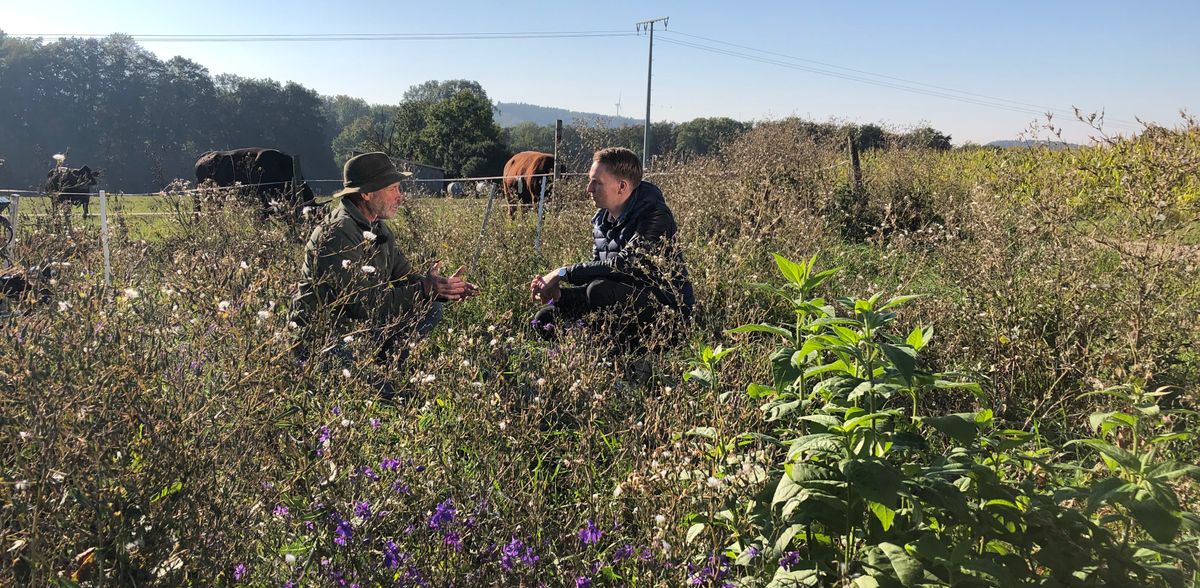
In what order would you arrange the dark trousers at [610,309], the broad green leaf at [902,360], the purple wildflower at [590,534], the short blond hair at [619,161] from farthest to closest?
the short blond hair at [619,161], the dark trousers at [610,309], the purple wildflower at [590,534], the broad green leaf at [902,360]

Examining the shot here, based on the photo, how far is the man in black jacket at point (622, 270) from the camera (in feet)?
12.2

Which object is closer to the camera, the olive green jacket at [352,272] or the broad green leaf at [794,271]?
the broad green leaf at [794,271]

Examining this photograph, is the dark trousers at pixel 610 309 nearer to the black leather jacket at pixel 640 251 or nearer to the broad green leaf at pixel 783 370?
the black leather jacket at pixel 640 251

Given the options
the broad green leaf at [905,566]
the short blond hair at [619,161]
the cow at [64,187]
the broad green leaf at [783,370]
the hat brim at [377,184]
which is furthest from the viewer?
the cow at [64,187]

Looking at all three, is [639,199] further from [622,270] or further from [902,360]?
[902,360]

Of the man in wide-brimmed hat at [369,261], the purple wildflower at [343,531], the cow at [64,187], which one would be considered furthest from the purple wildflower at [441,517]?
the cow at [64,187]

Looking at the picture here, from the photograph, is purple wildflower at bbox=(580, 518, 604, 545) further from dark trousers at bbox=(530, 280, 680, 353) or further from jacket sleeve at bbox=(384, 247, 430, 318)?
jacket sleeve at bbox=(384, 247, 430, 318)

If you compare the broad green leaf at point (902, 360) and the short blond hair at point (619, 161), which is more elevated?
the short blond hair at point (619, 161)

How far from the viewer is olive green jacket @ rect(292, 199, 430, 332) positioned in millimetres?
3250

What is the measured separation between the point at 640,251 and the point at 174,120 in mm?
86222

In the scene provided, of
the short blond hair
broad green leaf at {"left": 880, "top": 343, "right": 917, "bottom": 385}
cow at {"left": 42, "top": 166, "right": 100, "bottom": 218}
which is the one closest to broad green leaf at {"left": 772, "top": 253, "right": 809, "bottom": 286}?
broad green leaf at {"left": 880, "top": 343, "right": 917, "bottom": 385}

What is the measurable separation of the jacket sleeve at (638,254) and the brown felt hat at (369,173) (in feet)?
3.68

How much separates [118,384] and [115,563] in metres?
0.44

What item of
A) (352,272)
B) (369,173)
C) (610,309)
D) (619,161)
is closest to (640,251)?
(610,309)
